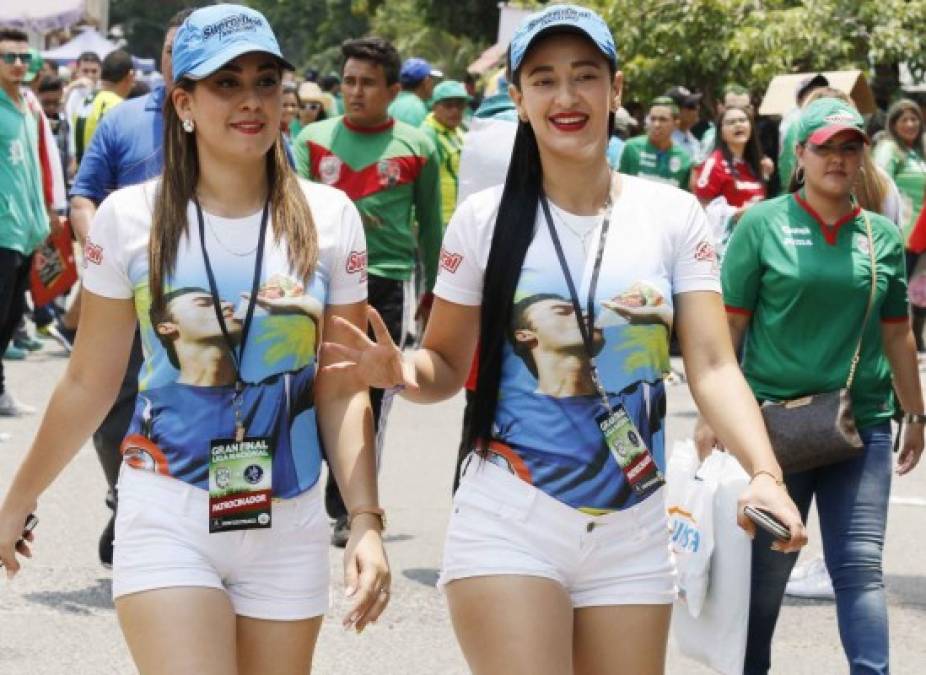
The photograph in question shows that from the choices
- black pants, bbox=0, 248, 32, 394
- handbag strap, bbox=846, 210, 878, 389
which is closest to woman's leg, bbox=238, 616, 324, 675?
handbag strap, bbox=846, 210, 878, 389

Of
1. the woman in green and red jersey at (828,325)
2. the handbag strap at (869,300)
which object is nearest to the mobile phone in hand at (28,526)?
the woman in green and red jersey at (828,325)

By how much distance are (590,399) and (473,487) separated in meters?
0.32

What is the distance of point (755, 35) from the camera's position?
22.9 m

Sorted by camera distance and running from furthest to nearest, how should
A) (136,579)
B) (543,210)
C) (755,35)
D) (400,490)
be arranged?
(755,35) → (400,490) → (543,210) → (136,579)

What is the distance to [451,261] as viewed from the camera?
4.17m

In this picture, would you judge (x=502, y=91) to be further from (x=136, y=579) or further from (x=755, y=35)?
(x=755, y=35)

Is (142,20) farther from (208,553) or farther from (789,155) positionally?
(208,553)

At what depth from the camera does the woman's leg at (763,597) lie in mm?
5730

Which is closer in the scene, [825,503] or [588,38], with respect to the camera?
[588,38]

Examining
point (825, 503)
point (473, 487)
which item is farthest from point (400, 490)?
point (473, 487)

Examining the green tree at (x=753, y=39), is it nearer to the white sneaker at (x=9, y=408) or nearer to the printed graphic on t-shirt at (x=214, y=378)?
the white sneaker at (x=9, y=408)

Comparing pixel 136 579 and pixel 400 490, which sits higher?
pixel 136 579

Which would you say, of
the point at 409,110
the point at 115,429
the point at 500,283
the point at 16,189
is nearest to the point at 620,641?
the point at 500,283

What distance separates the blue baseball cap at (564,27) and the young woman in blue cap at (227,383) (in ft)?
1.76
